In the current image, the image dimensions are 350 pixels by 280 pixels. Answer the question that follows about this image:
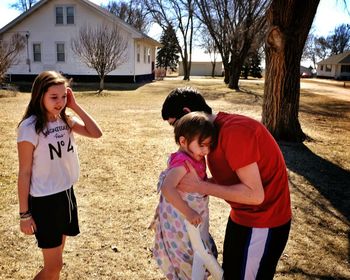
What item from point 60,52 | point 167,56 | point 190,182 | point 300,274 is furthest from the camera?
point 167,56

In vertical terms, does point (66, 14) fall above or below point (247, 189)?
above

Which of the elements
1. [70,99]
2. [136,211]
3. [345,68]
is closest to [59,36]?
[136,211]

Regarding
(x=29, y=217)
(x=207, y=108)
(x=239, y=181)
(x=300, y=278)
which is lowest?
(x=300, y=278)

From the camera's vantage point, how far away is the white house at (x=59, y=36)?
99.8 feet

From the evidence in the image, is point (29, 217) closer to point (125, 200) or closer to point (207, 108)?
point (207, 108)

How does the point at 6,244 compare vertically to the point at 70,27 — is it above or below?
below

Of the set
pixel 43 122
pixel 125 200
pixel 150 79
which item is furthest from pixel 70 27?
pixel 43 122

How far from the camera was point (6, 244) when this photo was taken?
157 inches

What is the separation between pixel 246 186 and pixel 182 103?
599mm

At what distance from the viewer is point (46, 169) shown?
2529 millimetres

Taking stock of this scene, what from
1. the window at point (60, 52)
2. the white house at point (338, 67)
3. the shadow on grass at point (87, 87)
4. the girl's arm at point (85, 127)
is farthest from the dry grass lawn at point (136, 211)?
the white house at point (338, 67)

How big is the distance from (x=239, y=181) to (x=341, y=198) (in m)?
4.37

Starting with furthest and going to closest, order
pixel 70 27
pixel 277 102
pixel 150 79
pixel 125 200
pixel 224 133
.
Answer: pixel 150 79, pixel 70 27, pixel 277 102, pixel 125 200, pixel 224 133

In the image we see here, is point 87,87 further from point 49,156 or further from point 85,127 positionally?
point 49,156
